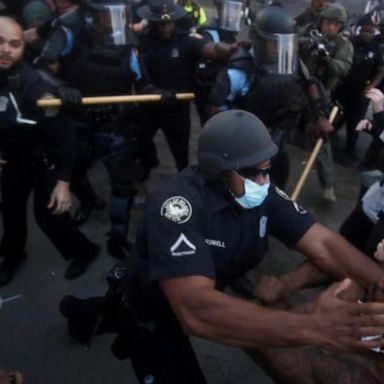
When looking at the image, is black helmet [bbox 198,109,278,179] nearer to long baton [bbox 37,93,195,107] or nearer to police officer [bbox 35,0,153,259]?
long baton [bbox 37,93,195,107]

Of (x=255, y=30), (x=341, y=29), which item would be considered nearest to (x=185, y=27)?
(x=255, y=30)

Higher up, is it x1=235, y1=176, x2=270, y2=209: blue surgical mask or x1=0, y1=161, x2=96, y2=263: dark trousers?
x1=235, y1=176, x2=270, y2=209: blue surgical mask

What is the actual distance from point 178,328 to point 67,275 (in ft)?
5.33

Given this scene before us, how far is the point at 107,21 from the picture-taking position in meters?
3.51

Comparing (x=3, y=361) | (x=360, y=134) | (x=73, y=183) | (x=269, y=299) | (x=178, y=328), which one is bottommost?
(x=360, y=134)

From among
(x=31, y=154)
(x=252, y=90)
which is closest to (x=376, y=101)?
(x=252, y=90)

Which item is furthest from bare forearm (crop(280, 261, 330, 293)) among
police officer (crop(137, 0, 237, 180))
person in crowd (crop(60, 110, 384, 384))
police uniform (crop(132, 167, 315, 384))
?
police officer (crop(137, 0, 237, 180))

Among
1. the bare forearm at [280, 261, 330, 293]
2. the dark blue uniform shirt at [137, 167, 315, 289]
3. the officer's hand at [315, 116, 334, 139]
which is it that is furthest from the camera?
the officer's hand at [315, 116, 334, 139]

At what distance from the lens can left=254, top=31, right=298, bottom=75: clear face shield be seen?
135 inches

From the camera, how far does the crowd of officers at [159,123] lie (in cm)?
192

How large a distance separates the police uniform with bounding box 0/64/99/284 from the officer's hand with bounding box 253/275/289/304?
5.09 feet

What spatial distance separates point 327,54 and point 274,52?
1.36 metres

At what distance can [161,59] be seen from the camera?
4.19 m

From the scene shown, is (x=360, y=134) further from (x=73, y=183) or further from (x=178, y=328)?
(x=178, y=328)
